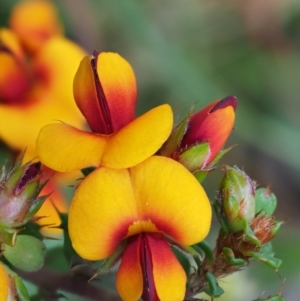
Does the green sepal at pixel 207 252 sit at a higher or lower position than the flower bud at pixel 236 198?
lower

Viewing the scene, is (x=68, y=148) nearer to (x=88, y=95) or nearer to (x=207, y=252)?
(x=88, y=95)

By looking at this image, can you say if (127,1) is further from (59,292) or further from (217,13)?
(59,292)

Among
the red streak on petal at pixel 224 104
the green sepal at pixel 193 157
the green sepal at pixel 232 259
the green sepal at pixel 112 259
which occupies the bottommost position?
the green sepal at pixel 232 259

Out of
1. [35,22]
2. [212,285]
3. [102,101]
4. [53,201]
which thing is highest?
[102,101]

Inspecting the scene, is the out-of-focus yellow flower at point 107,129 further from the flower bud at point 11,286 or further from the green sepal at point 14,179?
the flower bud at point 11,286

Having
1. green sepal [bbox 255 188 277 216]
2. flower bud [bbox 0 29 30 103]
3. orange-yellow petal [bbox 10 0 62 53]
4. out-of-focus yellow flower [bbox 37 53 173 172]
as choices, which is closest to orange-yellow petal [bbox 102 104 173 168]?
out-of-focus yellow flower [bbox 37 53 173 172]

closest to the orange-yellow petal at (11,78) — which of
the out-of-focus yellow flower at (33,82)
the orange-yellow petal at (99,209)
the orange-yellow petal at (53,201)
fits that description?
the out-of-focus yellow flower at (33,82)

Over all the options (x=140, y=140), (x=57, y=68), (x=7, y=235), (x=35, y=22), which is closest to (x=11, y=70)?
(x=57, y=68)

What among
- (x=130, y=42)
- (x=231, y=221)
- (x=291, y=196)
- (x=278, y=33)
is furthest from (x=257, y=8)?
(x=231, y=221)
